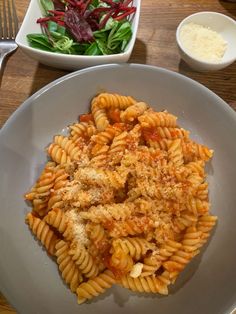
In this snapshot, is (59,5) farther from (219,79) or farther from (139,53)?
(219,79)

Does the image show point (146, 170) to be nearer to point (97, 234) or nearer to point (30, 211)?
point (97, 234)

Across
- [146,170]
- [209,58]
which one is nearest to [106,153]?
[146,170]

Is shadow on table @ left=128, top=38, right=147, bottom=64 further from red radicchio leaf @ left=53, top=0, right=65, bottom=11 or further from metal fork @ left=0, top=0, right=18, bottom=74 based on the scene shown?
metal fork @ left=0, top=0, right=18, bottom=74

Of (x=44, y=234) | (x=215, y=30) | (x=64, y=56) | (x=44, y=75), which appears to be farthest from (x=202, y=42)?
(x=44, y=234)

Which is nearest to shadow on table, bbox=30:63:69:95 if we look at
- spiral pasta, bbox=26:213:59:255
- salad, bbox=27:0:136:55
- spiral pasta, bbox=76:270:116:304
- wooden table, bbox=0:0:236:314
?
wooden table, bbox=0:0:236:314

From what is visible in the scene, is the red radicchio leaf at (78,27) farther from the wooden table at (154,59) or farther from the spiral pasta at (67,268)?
the spiral pasta at (67,268)
